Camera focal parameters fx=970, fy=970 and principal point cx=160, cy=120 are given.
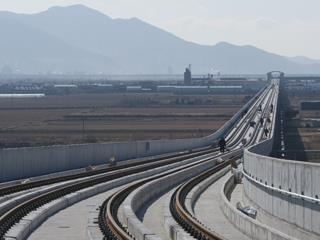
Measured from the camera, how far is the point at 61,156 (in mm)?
44250

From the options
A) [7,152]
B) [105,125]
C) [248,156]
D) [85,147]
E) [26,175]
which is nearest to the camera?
[248,156]

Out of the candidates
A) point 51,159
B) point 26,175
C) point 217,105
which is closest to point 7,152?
point 26,175

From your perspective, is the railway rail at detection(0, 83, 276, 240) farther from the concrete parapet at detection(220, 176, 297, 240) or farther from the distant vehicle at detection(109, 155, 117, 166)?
the concrete parapet at detection(220, 176, 297, 240)

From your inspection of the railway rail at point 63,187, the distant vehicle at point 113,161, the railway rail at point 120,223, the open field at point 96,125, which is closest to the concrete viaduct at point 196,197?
the railway rail at point 120,223

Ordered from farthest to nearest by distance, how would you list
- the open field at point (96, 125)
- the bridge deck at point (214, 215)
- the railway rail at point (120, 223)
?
1. the open field at point (96, 125)
2. the bridge deck at point (214, 215)
3. the railway rail at point (120, 223)

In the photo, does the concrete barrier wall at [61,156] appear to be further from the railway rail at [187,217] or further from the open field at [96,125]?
the open field at [96,125]

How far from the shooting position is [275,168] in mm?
25328

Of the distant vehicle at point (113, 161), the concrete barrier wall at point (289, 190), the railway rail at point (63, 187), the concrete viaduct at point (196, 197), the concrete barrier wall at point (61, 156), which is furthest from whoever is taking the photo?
the distant vehicle at point (113, 161)

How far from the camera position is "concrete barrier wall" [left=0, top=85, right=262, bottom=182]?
125 ft

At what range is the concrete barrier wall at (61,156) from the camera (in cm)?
3797

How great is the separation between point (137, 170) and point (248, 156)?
13.0 metres

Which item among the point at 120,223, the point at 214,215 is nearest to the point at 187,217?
the point at 120,223

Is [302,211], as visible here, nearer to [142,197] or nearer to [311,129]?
[142,197]

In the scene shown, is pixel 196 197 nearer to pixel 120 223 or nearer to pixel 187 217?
pixel 187 217
